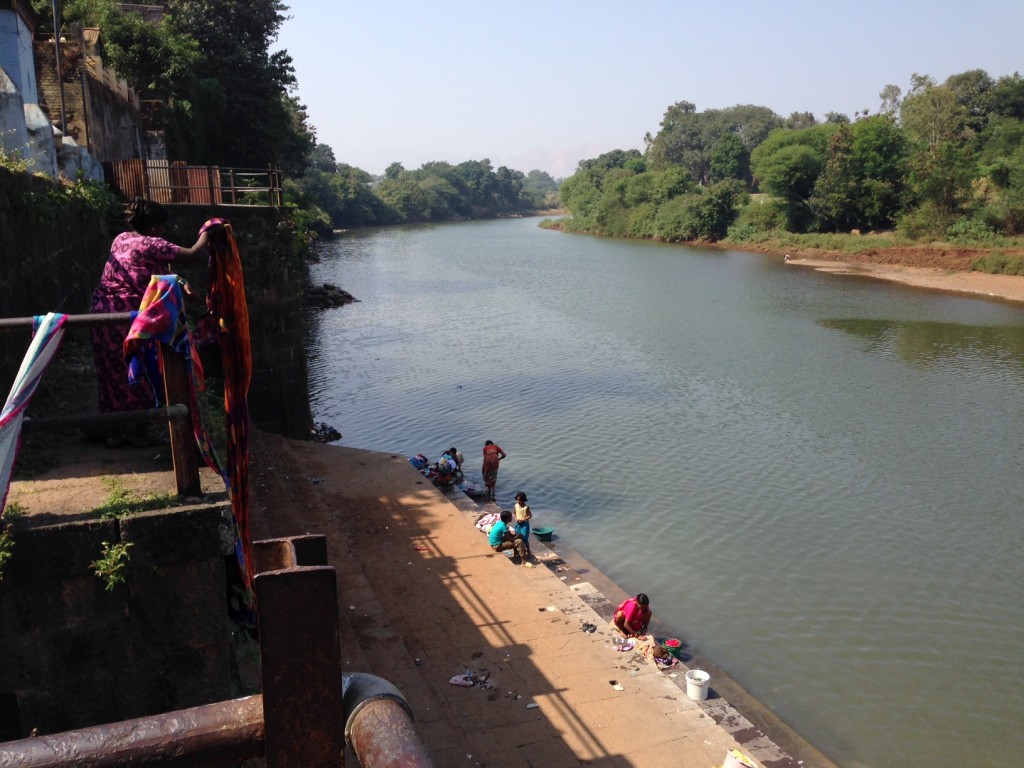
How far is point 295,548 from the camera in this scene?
2.04 metres

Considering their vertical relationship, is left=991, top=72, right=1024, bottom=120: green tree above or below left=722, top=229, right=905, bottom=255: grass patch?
above

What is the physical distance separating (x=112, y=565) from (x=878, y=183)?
191ft

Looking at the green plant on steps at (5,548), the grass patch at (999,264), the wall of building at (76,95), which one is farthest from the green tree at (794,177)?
the green plant on steps at (5,548)

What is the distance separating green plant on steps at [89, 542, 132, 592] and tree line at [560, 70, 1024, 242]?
50.3 m

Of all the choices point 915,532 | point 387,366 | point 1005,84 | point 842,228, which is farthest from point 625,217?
point 915,532

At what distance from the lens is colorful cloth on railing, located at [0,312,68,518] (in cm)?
298

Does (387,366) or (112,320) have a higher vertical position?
(112,320)

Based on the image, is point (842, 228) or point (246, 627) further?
point (842, 228)

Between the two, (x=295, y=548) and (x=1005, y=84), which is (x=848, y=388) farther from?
(x=1005, y=84)

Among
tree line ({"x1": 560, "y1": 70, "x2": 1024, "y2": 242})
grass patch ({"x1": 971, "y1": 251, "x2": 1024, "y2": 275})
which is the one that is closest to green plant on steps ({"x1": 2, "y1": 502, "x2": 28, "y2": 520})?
grass patch ({"x1": 971, "y1": 251, "x2": 1024, "y2": 275})

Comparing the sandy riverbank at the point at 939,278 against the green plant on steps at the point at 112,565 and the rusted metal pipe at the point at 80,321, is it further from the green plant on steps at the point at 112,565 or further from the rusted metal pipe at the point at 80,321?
the green plant on steps at the point at 112,565

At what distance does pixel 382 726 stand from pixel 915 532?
13452 millimetres

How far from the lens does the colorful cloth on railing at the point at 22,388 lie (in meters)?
2.98

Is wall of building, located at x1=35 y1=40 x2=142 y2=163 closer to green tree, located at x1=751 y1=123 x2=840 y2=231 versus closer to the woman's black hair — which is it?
the woman's black hair
